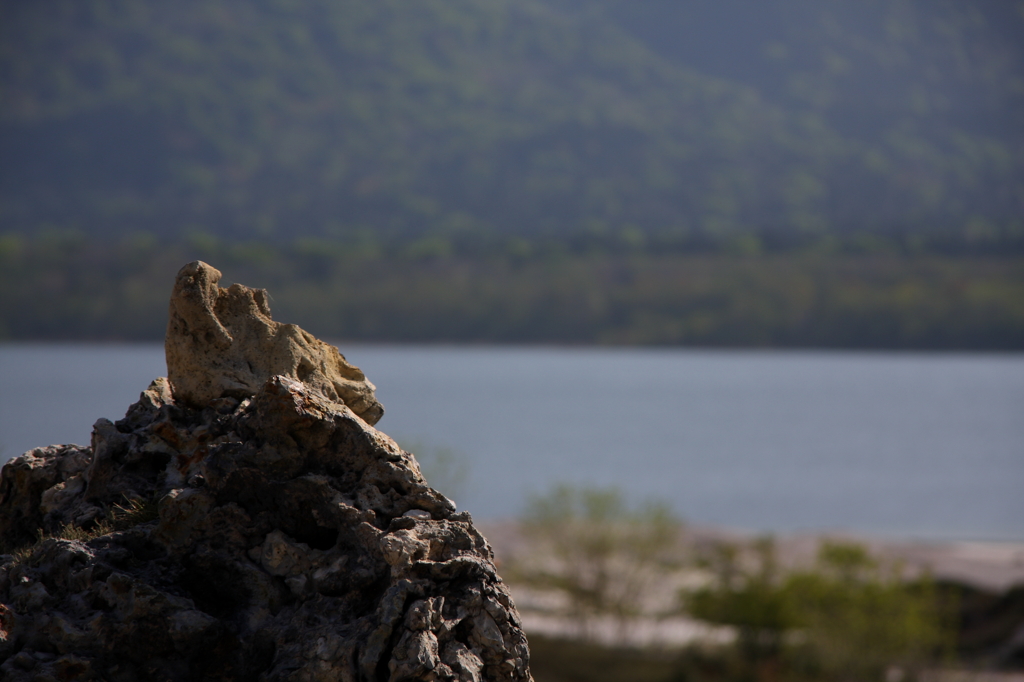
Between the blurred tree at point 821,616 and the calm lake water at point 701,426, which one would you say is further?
the calm lake water at point 701,426

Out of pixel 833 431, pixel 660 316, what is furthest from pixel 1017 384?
pixel 660 316

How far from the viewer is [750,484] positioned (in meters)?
53.4

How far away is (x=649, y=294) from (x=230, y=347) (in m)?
102

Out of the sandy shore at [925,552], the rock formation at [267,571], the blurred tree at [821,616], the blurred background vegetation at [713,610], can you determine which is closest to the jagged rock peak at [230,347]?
the rock formation at [267,571]

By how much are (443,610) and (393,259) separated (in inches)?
3981

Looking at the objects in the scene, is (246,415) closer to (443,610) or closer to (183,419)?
(183,419)

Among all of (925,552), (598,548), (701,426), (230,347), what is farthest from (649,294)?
(230,347)

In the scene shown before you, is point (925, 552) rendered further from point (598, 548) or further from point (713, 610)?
point (598, 548)

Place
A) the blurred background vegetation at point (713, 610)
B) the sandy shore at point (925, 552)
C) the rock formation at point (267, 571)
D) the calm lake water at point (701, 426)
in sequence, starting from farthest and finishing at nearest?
the calm lake water at point (701, 426), the sandy shore at point (925, 552), the blurred background vegetation at point (713, 610), the rock formation at point (267, 571)

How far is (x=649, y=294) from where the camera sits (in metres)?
105

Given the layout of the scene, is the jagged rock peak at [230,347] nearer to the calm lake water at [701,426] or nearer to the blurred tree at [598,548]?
the blurred tree at [598,548]

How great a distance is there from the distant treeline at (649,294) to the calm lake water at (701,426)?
3.05 m

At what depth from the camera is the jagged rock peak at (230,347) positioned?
13.0 ft

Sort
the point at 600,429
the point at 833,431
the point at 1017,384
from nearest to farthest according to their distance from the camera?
the point at 600,429 < the point at 833,431 < the point at 1017,384
